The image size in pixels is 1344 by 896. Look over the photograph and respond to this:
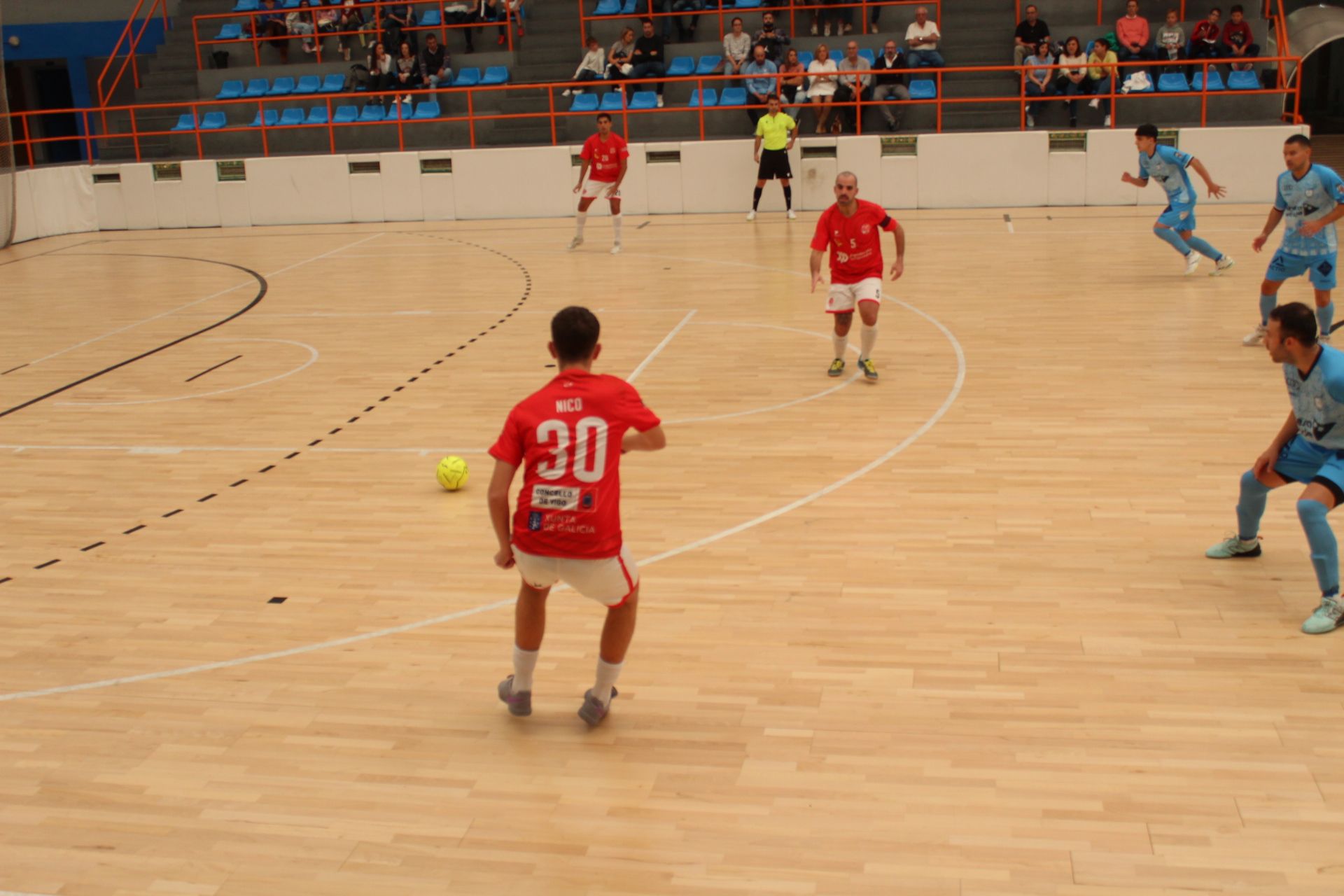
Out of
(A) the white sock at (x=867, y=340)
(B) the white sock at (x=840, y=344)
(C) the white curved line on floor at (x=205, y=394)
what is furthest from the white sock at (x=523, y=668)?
(C) the white curved line on floor at (x=205, y=394)

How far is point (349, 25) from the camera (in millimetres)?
26844

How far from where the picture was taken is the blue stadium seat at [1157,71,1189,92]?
69.2ft

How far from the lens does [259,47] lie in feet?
89.9

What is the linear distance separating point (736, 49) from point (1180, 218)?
1097 cm

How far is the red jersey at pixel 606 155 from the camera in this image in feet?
59.7

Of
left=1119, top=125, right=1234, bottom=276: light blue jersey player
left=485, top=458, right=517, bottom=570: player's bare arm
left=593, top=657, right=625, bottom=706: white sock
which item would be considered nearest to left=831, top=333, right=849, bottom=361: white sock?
left=1119, top=125, right=1234, bottom=276: light blue jersey player

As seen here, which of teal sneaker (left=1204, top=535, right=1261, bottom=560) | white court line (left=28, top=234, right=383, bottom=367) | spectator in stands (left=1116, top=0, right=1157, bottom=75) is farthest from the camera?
spectator in stands (left=1116, top=0, right=1157, bottom=75)

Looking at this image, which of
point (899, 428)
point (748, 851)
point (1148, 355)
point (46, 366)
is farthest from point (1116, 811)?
point (46, 366)

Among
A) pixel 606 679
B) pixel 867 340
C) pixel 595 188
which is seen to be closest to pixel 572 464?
pixel 606 679

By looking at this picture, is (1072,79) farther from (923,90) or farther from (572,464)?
(572,464)

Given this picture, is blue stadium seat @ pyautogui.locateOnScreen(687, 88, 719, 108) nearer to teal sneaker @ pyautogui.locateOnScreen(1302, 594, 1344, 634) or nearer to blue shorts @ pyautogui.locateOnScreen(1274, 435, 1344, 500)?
blue shorts @ pyautogui.locateOnScreen(1274, 435, 1344, 500)

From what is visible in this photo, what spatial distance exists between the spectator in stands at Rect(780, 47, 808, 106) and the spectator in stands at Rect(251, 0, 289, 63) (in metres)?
11.0

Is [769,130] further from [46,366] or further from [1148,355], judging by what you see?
[46,366]

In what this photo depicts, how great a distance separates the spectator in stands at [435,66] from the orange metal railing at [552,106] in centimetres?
31
